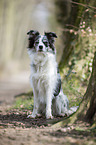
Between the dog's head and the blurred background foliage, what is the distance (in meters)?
1.02

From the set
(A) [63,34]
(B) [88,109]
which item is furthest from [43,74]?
(A) [63,34]

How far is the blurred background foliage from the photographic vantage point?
7543 millimetres

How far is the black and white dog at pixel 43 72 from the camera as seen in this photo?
5484mm

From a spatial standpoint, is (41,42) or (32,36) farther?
(32,36)

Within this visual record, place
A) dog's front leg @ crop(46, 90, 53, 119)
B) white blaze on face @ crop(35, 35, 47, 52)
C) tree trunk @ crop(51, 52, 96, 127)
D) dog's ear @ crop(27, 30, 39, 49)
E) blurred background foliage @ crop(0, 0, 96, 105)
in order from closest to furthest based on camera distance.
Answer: tree trunk @ crop(51, 52, 96, 127), white blaze on face @ crop(35, 35, 47, 52), dog's front leg @ crop(46, 90, 53, 119), dog's ear @ crop(27, 30, 39, 49), blurred background foliage @ crop(0, 0, 96, 105)

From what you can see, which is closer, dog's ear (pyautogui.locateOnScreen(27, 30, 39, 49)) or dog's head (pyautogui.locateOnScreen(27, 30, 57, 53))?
dog's head (pyautogui.locateOnScreen(27, 30, 57, 53))

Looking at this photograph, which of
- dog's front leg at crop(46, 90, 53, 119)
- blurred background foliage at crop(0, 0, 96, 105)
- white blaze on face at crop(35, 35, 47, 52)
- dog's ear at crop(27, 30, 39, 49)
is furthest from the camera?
blurred background foliage at crop(0, 0, 96, 105)

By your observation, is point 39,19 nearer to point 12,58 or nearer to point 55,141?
point 12,58

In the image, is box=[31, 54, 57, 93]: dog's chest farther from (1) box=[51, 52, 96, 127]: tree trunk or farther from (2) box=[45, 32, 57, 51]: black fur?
(1) box=[51, 52, 96, 127]: tree trunk

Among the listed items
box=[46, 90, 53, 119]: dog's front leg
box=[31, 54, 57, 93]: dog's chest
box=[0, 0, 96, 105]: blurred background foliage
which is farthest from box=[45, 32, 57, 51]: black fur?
box=[46, 90, 53, 119]: dog's front leg

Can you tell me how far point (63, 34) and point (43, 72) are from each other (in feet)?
14.5

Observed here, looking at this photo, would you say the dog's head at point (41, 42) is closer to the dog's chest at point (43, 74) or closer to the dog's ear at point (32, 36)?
the dog's ear at point (32, 36)

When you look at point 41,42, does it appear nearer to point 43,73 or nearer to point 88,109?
point 43,73

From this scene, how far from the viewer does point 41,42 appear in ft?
17.8
